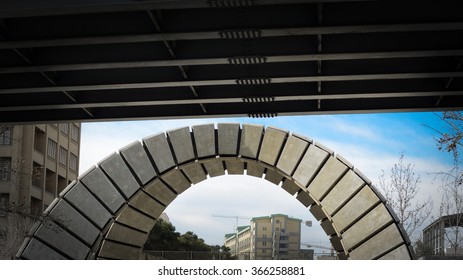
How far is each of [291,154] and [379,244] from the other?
16.3 ft

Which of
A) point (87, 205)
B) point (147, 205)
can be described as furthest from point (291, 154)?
point (87, 205)

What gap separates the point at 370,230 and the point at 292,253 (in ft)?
16.0

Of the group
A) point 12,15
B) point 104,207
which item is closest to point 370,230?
point 104,207

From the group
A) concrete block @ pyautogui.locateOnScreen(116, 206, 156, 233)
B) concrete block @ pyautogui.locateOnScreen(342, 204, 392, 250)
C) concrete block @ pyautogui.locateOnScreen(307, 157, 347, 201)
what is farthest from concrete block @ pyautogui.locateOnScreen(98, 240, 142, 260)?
concrete block @ pyautogui.locateOnScreen(342, 204, 392, 250)

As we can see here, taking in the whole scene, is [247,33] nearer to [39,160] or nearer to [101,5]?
[101,5]

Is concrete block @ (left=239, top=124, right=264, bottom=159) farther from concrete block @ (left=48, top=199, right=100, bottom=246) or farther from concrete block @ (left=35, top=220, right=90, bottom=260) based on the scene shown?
concrete block @ (left=35, top=220, right=90, bottom=260)

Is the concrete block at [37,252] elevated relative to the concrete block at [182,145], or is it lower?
lower

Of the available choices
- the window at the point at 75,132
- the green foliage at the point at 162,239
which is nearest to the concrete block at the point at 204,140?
the green foliage at the point at 162,239

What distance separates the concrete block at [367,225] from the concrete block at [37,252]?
11690 millimetres

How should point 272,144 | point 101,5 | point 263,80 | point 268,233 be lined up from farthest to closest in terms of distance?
point 268,233
point 272,144
point 263,80
point 101,5

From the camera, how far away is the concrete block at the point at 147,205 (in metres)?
30.7

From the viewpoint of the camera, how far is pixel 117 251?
31.5 m

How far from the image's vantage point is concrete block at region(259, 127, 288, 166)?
29.1 m

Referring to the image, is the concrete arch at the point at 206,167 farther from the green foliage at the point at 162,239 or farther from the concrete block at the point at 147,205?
the green foliage at the point at 162,239
